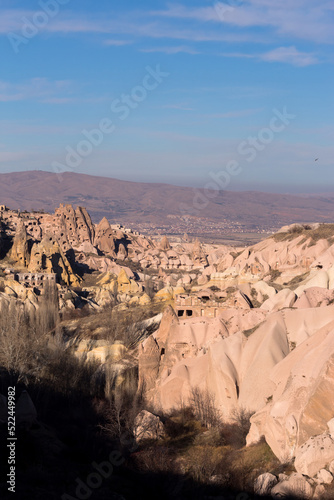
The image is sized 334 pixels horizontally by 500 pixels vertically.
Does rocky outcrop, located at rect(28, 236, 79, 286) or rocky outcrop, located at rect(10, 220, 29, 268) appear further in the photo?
rocky outcrop, located at rect(10, 220, 29, 268)

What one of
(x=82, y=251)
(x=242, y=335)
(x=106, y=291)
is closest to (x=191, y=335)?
(x=242, y=335)

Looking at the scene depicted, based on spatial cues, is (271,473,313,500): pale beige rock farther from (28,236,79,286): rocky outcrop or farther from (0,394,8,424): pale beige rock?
(28,236,79,286): rocky outcrop

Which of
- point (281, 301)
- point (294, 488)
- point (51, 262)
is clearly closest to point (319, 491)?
point (294, 488)

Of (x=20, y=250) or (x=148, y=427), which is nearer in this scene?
(x=148, y=427)

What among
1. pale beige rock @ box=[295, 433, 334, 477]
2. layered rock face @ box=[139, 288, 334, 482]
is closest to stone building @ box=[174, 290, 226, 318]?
layered rock face @ box=[139, 288, 334, 482]

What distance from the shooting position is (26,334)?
4200 centimetres

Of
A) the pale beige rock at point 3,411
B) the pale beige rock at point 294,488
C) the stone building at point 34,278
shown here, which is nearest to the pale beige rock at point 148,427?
the pale beige rock at point 3,411

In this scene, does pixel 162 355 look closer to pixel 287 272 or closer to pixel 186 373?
pixel 186 373

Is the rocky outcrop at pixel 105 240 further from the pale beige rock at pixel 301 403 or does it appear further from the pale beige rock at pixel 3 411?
the pale beige rock at pixel 301 403

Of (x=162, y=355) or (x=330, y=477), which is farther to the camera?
(x=162, y=355)

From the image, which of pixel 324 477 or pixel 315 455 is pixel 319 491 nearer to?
pixel 324 477

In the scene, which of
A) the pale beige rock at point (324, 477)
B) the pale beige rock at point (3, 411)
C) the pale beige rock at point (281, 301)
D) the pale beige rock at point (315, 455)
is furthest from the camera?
the pale beige rock at point (281, 301)

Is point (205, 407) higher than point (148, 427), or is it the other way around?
point (205, 407)

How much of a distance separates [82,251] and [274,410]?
242 feet
